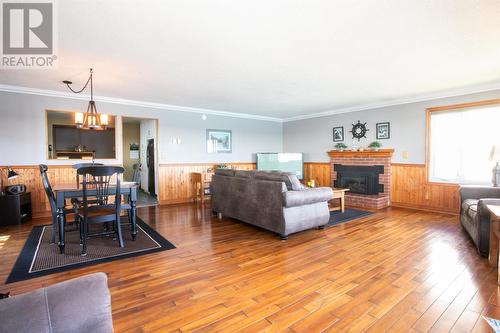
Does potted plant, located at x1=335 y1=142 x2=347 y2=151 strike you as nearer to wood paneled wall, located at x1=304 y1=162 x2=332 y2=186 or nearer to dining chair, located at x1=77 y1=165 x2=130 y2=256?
wood paneled wall, located at x1=304 y1=162 x2=332 y2=186

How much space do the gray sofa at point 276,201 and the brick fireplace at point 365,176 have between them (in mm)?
2467

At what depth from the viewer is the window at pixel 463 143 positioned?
4871 mm

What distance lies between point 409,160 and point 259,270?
188 inches

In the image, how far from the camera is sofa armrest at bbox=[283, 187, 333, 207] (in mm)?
3482

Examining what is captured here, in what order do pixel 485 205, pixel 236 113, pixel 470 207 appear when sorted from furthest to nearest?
pixel 236 113 < pixel 470 207 < pixel 485 205

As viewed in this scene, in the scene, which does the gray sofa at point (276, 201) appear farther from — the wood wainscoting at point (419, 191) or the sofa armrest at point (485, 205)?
the wood wainscoting at point (419, 191)

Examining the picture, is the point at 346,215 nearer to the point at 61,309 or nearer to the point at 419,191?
the point at 419,191

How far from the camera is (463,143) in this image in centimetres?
519

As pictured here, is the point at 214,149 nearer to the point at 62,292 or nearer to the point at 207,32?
the point at 207,32

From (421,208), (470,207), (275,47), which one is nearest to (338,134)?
(421,208)

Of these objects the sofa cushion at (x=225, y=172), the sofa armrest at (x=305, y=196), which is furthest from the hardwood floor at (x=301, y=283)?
the sofa cushion at (x=225, y=172)

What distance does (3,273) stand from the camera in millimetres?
2590

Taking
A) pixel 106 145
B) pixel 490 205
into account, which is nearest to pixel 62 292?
pixel 490 205
